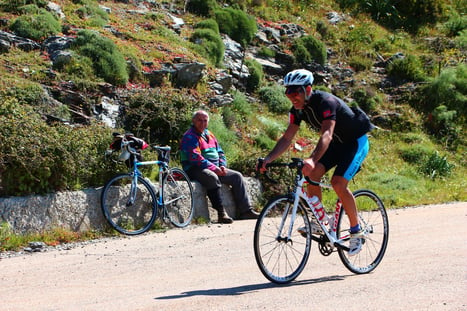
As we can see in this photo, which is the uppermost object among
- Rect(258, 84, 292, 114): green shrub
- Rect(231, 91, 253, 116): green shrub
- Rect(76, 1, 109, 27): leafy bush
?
Rect(76, 1, 109, 27): leafy bush

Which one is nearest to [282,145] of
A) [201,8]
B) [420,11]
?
[201,8]

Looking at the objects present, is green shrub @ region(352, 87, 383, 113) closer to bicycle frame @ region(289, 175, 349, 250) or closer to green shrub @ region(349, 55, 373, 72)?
green shrub @ region(349, 55, 373, 72)

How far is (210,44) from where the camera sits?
58.6 ft

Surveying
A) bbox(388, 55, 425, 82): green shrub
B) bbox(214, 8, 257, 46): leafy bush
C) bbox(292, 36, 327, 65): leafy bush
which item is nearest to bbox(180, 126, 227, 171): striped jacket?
bbox(214, 8, 257, 46): leafy bush

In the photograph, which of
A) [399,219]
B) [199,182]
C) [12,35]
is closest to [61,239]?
[199,182]

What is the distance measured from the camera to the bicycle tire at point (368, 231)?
6781 millimetres

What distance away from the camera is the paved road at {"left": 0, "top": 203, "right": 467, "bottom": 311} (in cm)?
556

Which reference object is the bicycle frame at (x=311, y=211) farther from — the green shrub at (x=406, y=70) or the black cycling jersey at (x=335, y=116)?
the green shrub at (x=406, y=70)

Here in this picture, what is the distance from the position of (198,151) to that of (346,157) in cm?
422

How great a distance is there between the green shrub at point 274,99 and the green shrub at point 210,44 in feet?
4.89

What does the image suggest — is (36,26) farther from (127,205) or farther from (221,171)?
(127,205)

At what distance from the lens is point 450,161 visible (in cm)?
1797

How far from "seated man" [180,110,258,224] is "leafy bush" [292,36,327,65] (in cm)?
1110

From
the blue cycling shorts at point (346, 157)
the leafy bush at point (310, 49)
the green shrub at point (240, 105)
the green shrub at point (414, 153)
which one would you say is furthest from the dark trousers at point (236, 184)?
the leafy bush at point (310, 49)
